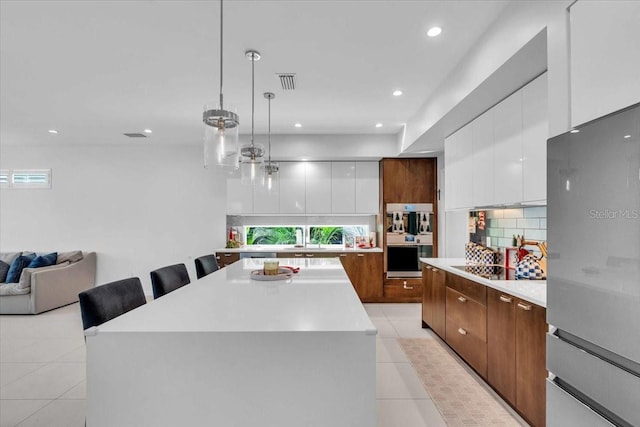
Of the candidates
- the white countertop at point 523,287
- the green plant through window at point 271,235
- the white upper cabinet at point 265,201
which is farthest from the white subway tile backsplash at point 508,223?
the green plant through window at point 271,235

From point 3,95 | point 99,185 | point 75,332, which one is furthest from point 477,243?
point 99,185

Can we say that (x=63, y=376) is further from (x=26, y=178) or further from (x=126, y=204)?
(x=26, y=178)

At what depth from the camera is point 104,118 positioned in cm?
433

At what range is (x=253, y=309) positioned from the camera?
1603mm

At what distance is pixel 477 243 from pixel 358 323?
3.00 metres

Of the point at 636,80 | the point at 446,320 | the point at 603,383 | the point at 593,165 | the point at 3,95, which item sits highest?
the point at 3,95

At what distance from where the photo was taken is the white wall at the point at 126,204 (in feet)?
19.0

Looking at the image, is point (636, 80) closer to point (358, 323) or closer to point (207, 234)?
point (358, 323)

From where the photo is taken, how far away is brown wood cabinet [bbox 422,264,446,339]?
3.41 m

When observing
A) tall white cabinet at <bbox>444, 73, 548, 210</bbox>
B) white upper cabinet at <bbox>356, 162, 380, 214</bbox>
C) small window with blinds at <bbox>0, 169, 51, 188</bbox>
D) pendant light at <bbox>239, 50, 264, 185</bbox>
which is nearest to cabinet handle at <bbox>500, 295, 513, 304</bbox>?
tall white cabinet at <bbox>444, 73, 548, 210</bbox>

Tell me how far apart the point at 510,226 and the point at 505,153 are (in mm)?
943

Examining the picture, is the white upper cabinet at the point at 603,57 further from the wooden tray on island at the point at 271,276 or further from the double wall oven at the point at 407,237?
the double wall oven at the point at 407,237

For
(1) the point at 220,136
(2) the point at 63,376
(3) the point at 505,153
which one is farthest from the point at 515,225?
(2) the point at 63,376

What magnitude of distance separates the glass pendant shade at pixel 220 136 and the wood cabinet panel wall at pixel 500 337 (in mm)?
2083
